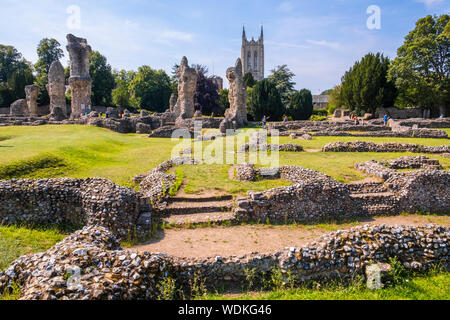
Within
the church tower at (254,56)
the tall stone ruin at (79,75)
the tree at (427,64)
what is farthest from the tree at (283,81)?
the church tower at (254,56)

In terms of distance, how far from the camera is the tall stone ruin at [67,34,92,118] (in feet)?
106

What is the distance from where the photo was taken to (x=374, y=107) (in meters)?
43.8

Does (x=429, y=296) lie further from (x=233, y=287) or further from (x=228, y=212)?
(x=228, y=212)

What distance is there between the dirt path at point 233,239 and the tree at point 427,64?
36.5 metres

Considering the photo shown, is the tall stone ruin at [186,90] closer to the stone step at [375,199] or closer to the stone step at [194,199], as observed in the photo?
the stone step at [194,199]

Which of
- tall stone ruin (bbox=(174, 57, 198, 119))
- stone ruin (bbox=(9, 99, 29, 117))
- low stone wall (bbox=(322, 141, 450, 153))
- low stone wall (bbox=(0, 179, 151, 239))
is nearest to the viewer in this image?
low stone wall (bbox=(0, 179, 151, 239))

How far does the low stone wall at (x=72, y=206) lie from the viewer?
25.1ft

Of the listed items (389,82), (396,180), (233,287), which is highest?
(389,82)

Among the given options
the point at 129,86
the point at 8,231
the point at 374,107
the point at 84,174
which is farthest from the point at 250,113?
the point at 8,231

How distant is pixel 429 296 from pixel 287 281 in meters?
2.31

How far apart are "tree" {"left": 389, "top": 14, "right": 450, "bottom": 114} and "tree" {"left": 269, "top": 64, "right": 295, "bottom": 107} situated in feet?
53.1

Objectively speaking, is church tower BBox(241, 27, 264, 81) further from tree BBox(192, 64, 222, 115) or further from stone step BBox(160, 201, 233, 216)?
stone step BBox(160, 201, 233, 216)

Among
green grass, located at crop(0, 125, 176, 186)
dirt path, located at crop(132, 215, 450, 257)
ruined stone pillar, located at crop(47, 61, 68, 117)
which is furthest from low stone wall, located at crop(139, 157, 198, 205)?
ruined stone pillar, located at crop(47, 61, 68, 117)

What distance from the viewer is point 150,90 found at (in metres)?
58.2
